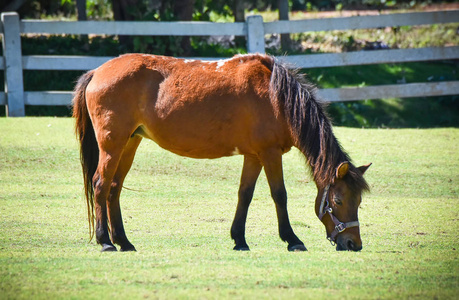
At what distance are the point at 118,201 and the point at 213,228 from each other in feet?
4.43

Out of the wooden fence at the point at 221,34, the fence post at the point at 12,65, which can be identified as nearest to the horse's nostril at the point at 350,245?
the wooden fence at the point at 221,34

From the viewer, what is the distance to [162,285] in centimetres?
487

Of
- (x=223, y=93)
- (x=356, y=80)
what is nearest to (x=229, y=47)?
(x=356, y=80)

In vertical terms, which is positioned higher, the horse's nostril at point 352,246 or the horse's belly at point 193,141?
the horse's belly at point 193,141

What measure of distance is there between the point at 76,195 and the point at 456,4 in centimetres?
1947

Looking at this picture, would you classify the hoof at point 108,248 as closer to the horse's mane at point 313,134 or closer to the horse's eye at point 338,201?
the horse's mane at point 313,134

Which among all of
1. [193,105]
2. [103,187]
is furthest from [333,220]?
[103,187]

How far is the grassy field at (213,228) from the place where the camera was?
4.92 m

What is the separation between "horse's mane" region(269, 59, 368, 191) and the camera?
252 inches

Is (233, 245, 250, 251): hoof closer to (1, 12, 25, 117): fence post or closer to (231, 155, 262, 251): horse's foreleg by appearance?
(231, 155, 262, 251): horse's foreleg

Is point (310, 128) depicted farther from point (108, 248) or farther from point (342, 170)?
point (108, 248)

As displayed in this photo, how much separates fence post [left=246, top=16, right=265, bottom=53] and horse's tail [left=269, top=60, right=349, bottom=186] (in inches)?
278

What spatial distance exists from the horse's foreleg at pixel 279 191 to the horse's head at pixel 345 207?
1.31 ft

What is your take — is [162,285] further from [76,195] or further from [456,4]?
[456,4]
